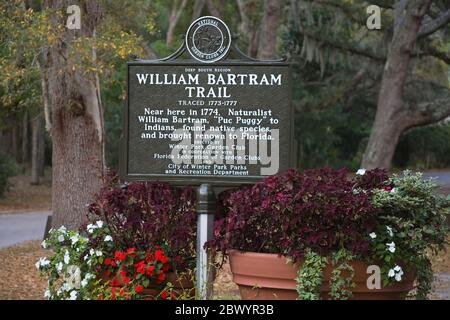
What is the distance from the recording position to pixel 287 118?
23.4 ft

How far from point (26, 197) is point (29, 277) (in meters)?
20.2

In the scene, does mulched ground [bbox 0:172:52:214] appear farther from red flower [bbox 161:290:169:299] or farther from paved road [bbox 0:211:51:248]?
red flower [bbox 161:290:169:299]

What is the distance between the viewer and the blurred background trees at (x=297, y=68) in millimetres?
13477

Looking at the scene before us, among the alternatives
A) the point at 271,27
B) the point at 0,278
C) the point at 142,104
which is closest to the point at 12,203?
the point at 271,27

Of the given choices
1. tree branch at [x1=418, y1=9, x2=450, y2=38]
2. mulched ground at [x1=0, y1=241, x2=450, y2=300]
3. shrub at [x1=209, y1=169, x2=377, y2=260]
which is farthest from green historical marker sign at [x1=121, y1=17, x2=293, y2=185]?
tree branch at [x1=418, y1=9, x2=450, y2=38]

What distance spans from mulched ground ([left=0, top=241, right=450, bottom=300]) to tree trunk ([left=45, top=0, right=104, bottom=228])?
1035 millimetres

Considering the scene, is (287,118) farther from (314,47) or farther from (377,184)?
(314,47)

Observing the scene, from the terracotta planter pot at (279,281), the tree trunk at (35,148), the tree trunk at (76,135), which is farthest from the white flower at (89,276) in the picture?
the tree trunk at (35,148)

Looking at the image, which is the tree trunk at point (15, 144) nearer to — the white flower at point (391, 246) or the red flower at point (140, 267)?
the red flower at point (140, 267)

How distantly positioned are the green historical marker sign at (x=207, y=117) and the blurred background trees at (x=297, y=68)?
0.61m

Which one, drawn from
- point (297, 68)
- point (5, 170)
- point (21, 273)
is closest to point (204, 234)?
point (21, 273)

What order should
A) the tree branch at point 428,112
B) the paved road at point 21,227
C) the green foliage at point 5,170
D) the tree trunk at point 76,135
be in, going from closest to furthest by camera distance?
the tree trunk at point 76,135 < the paved road at point 21,227 < the tree branch at point 428,112 < the green foliage at point 5,170

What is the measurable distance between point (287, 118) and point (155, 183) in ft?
4.14

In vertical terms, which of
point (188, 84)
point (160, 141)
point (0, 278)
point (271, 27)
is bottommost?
point (0, 278)
